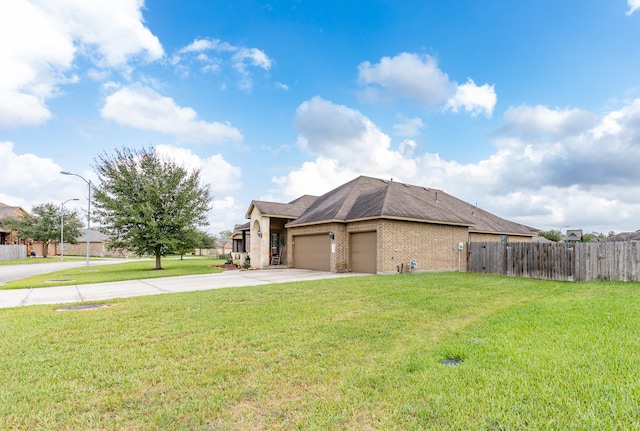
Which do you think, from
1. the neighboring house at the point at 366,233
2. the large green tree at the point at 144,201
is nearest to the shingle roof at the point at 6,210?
the large green tree at the point at 144,201

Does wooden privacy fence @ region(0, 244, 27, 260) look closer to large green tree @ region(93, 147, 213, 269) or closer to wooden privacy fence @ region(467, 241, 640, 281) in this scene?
large green tree @ region(93, 147, 213, 269)

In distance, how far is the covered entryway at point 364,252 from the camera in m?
16.3

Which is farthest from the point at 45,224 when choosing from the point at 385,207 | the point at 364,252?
the point at 385,207

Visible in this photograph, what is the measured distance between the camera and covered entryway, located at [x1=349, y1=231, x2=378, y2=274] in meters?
16.3

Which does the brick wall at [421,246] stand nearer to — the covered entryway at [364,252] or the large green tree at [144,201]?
the covered entryway at [364,252]

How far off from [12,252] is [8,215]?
1421 cm

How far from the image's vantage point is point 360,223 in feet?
55.7

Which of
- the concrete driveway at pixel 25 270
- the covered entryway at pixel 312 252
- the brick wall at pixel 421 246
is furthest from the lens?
the covered entryway at pixel 312 252

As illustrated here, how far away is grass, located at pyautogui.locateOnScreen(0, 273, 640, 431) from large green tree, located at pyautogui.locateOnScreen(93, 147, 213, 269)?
532 inches

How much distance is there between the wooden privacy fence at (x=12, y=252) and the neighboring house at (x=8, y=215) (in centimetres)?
864

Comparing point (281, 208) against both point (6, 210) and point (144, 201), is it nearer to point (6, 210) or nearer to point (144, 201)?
point (144, 201)

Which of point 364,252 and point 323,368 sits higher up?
point 364,252

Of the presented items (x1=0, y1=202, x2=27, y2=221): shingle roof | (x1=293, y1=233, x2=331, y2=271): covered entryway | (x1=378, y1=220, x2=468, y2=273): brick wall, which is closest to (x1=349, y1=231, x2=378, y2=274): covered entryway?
(x1=378, y1=220, x2=468, y2=273): brick wall

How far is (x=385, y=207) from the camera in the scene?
16.0 m
